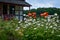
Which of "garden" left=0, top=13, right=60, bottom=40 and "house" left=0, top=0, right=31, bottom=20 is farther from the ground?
"garden" left=0, top=13, right=60, bottom=40

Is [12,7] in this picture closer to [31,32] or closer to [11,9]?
[11,9]

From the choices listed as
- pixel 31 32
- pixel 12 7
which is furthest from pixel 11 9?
pixel 31 32

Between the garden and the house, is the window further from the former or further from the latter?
the garden

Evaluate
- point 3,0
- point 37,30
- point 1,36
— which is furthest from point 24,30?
point 3,0

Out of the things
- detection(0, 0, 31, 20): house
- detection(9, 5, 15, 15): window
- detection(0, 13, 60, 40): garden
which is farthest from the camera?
detection(9, 5, 15, 15): window

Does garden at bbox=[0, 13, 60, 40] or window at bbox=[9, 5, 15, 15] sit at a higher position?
garden at bbox=[0, 13, 60, 40]

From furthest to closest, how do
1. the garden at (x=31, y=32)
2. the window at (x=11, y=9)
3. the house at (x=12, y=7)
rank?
the window at (x=11, y=9) → the house at (x=12, y=7) → the garden at (x=31, y=32)

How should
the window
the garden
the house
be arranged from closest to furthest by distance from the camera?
the garden < the house < the window

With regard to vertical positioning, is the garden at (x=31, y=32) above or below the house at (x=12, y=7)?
above

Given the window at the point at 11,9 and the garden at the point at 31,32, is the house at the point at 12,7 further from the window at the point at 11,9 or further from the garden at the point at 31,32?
the garden at the point at 31,32

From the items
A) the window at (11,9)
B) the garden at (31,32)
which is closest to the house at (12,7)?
the window at (11,9)

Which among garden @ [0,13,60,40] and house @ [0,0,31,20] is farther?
house @ [0,0,31,20]

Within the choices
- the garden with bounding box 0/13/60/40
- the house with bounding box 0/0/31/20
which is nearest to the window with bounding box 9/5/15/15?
the house with bounding box 0/0/31/20

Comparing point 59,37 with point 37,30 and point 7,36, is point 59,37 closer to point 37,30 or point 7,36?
point 37,30
